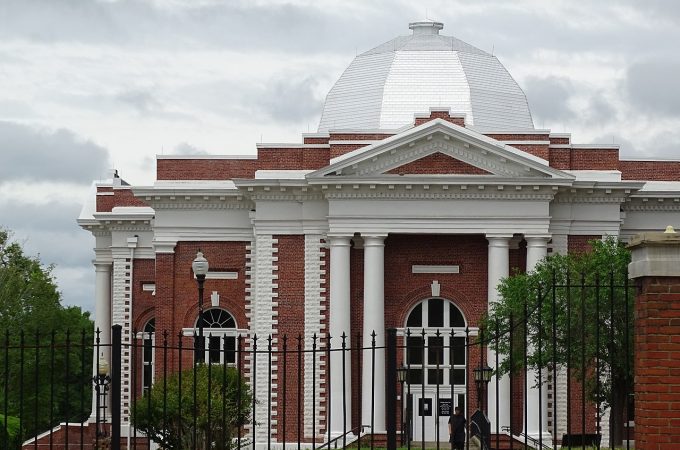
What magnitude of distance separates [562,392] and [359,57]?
62.8ft

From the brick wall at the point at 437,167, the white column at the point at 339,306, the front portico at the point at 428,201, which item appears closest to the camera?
the front portico at the point at 428,201

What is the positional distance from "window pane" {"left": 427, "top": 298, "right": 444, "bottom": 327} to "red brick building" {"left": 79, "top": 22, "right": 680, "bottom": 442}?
3cm

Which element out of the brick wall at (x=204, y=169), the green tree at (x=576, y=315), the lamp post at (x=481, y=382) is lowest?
the lamp post at (x=481, y=382)

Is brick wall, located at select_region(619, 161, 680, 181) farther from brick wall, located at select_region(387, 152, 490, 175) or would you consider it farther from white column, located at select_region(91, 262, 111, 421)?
white column, located at select_region(91, 262, 111, 421)

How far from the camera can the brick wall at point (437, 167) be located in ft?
179

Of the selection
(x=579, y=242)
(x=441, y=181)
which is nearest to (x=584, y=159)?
(x=579, y=242)

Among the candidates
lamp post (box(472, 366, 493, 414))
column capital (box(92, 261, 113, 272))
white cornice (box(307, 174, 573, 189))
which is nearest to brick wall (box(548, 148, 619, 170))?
white cornice (box(307, 174, 573, 189))

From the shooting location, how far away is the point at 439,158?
2141 inches

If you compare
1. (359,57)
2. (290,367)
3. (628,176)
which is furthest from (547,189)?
(359,57)

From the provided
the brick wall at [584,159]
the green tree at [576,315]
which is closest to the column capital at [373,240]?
the green tree at [576,315]

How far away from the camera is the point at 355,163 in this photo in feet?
177

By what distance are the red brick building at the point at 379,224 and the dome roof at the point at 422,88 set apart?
23.0ft

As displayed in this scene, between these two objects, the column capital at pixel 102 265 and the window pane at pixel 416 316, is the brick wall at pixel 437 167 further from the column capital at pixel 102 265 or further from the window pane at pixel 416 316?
the column capital at pixel 102 265

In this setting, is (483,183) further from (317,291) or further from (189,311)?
(189,311)
